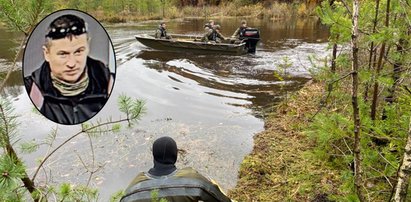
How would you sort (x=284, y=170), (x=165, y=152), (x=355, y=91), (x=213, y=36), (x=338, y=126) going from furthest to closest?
(x=213, y=36) → (x=284, y=170) → (x=338, y=126) → (x=165, y=152) → (x=355, y=91)

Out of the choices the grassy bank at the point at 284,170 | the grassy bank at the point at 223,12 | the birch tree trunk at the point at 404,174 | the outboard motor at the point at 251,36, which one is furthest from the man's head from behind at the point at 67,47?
the grassy bank at the point at 223,12

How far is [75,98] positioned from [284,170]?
14.4 feet

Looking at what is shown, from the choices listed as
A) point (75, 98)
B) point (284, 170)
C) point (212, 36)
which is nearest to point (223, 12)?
point (212, 36)

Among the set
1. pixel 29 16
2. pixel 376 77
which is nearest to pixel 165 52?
pixel 376 77

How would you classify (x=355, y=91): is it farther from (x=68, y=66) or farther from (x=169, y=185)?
(x=68, y=66)

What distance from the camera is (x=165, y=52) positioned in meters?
15.4

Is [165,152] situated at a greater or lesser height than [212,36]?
lesser

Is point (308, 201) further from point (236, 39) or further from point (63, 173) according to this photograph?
point (236, 39)

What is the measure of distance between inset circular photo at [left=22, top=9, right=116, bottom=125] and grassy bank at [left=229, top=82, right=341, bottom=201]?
2.61 meters

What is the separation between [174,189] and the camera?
6.62 ft

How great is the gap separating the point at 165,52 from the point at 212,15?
17217 millimetres

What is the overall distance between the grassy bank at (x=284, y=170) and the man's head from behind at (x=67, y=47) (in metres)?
2.71

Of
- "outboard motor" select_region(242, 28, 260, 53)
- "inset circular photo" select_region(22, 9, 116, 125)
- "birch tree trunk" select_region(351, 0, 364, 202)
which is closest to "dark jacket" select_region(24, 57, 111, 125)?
"inset circular photo" select_region(22, 9, 116, 125)

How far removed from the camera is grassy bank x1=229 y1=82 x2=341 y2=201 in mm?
4574
